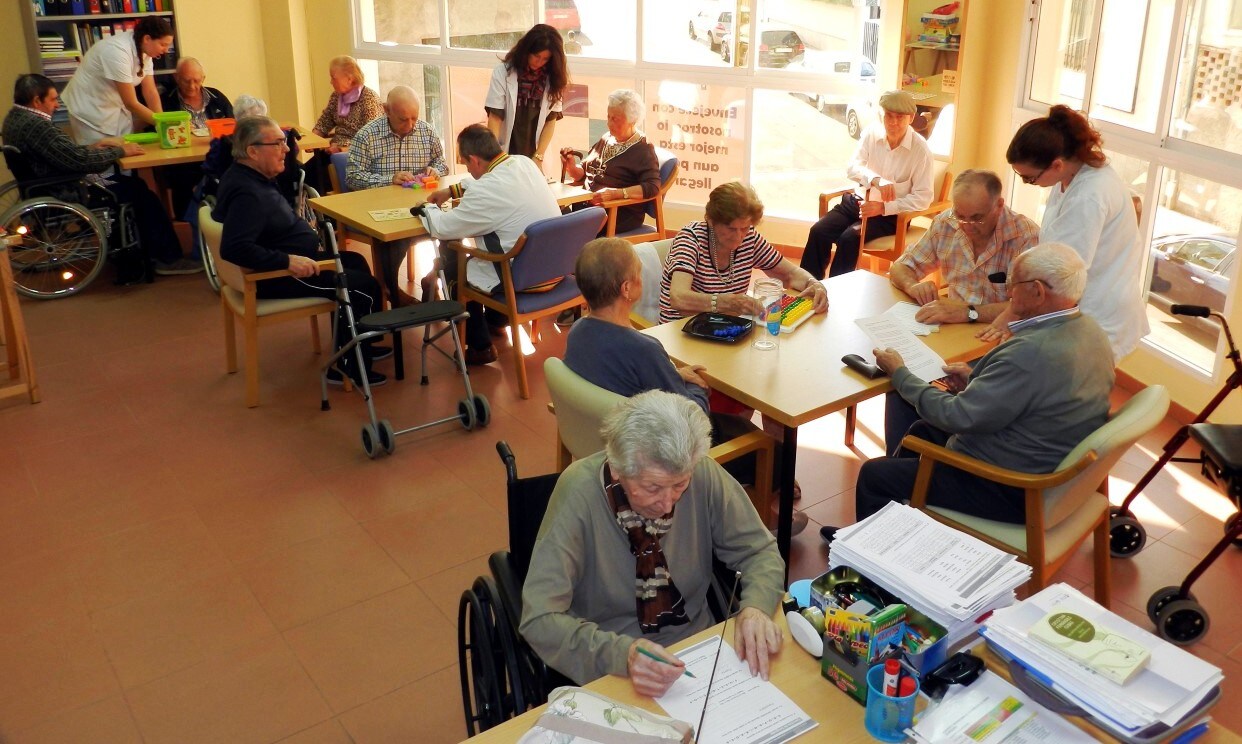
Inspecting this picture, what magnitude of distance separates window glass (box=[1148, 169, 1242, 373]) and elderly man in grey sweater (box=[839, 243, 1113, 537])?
6.84 feet

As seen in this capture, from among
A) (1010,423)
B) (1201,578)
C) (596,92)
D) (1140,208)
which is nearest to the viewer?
(1010,423)

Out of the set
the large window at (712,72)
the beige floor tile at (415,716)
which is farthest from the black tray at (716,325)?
the large window at (712,72)

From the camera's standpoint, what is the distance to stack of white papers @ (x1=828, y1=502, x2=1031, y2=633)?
6.67 ft

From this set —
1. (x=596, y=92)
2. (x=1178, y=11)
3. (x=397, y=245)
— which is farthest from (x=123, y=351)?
(x=1178, y=11)

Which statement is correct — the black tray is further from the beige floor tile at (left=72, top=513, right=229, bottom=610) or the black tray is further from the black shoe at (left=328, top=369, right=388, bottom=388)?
the black shoe at (left=328, top=369, right=388, bottom=388)

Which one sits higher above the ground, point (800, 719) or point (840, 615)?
point (840, 615)

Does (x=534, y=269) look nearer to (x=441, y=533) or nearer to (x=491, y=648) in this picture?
(x=441, y=533)

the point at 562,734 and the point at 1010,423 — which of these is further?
the point at 1010,423

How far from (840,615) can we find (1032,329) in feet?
4.64

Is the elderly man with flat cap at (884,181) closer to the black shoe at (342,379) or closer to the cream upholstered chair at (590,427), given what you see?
the black shoe at (342,379)

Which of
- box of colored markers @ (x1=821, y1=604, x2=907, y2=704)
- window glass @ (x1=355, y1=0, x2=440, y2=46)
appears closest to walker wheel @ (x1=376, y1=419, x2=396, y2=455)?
box of colored markers @ (x1=821, y1=604, x2=907, y2=704)

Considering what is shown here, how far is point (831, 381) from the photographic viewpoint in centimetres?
341

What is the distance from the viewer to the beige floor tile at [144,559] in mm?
3672

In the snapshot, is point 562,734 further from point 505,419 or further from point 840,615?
point 505,419
